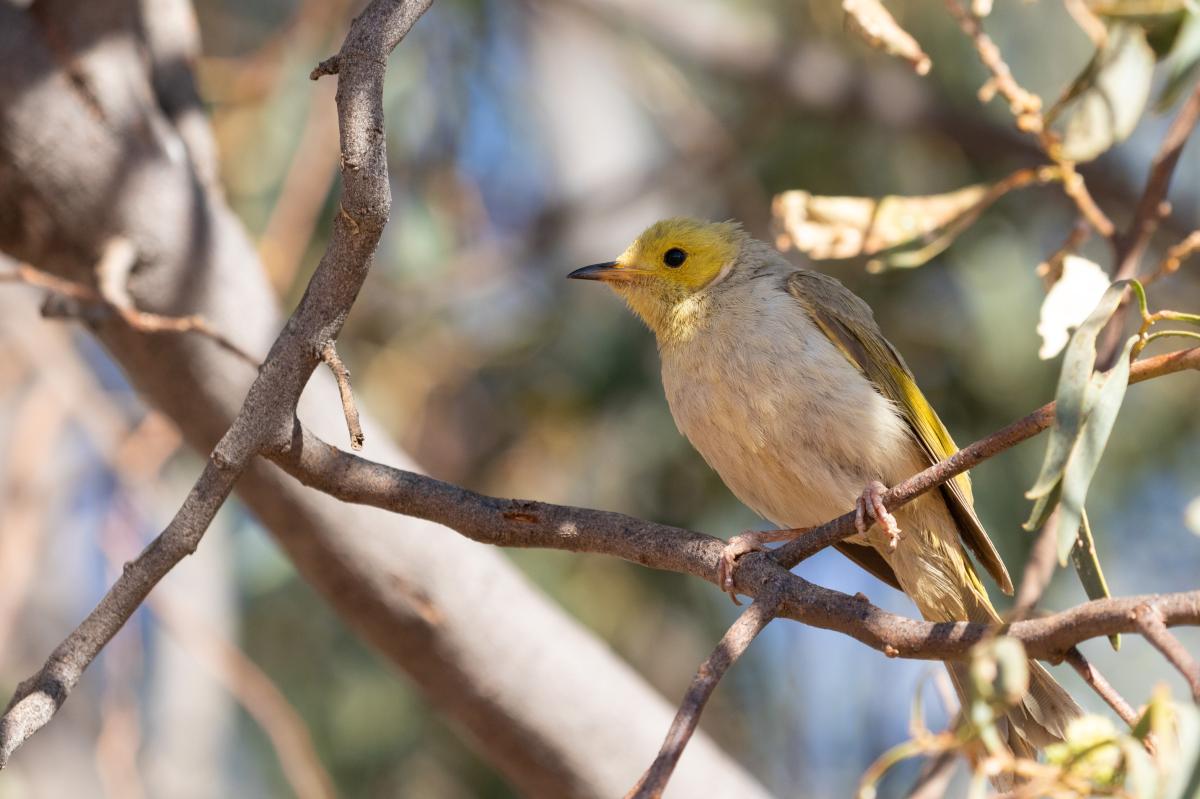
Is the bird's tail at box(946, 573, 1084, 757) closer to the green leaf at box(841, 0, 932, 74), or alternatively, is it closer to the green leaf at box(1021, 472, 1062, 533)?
the green leaf at box(1021, 472, 1062, 533)

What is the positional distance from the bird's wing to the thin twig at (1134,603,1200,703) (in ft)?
5.24

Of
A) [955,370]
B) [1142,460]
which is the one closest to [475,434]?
[955,370]

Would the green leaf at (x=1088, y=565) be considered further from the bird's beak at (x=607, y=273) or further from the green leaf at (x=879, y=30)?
the bird's beak at (x=607, y=273)

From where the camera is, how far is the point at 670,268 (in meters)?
3.69

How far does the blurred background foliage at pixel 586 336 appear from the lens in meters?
4.94

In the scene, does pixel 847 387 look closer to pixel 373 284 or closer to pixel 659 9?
pixel 659 9

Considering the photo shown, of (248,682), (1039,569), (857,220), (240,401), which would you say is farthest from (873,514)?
(248,682)

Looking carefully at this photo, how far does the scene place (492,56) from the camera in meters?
5.88

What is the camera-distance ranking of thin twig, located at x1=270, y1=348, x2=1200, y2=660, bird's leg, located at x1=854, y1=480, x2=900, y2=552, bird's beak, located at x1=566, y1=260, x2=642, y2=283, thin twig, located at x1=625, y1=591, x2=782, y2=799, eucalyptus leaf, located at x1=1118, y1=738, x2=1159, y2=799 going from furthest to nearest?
1. bird's beak, located at x1=566, y1=260, x2=642, y2=283
2. bird's leg, located at x1=854, y1=480, x2=900, y2=552
3. thin twig, located at x1=270, y1=348, x2=1200, y2=660
4. thin twig, located at x1=625, y1=591, x2=782, y2=799
5. eucalyptus leaf, located at x1=1118, y1=738, x2=1159, y2=799

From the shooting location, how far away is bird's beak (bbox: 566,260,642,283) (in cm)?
376

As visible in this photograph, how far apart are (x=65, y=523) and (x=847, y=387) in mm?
4896

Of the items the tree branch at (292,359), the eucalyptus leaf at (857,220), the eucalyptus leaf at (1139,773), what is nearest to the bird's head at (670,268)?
the eucalyptus leaf at (857,220)

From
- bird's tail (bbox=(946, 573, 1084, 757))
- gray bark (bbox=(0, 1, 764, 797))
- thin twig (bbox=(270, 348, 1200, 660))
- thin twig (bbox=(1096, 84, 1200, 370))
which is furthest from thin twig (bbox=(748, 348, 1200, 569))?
gray bark (bbox=(0, 1, 764, 797))

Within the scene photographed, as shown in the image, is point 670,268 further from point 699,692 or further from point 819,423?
point 699,692
